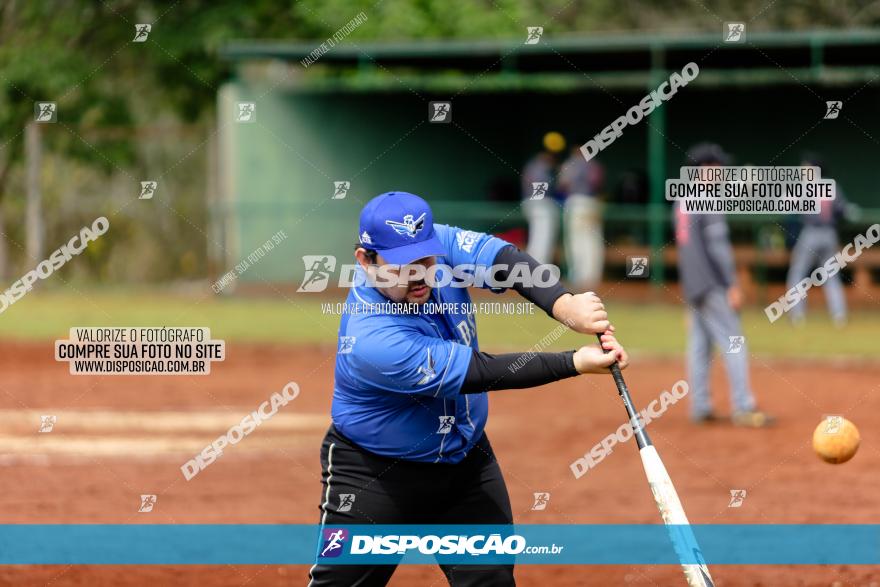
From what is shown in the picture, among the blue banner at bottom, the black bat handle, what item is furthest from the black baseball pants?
the blue banner at bottom

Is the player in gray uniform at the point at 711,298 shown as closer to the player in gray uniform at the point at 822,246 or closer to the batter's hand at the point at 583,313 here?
the batter's hand at the point at 583,313

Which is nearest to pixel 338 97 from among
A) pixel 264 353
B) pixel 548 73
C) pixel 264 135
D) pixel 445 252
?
pixel 264 135

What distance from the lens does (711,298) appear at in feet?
42.9

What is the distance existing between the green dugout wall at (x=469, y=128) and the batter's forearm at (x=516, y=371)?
19.3m

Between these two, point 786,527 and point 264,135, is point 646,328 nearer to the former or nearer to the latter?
point 264,135

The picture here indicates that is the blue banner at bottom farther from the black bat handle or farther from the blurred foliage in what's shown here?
the blurred foliage

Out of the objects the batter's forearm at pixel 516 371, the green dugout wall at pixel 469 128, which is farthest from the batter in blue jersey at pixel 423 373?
the green dugout wall at pixel 469 128

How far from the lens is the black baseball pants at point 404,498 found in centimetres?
565

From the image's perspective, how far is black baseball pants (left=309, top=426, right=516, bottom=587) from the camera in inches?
222

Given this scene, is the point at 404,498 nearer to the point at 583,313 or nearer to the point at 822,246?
the point at 583,313

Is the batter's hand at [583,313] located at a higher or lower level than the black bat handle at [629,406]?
higher

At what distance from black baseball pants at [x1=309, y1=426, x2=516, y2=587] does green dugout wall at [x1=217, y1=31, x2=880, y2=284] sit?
19048 mm

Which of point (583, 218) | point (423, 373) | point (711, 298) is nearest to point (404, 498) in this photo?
point (423, 373)

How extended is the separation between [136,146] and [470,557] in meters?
25.4
